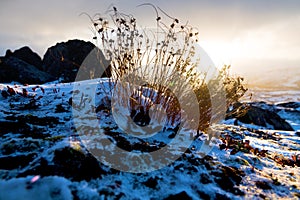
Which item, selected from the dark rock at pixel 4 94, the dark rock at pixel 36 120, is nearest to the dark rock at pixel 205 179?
the dark rock at pixel 36 120

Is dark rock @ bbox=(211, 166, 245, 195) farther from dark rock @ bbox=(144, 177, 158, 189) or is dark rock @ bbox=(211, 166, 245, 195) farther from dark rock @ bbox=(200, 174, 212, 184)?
dark rock @ bbox=(144, 177, 158, 189)

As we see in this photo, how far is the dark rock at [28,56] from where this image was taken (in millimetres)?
18031

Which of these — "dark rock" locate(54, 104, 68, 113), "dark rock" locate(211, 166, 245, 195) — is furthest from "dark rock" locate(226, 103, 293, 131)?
"dark rock" locate(54, 104, 68, 113)

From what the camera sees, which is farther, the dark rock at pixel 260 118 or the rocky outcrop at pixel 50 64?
the rocky outcrop at pixel 50 64

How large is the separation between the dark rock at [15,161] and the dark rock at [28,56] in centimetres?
1823

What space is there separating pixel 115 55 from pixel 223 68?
2.21m

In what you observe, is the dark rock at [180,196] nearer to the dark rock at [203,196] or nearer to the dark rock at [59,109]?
the dark rock at [203,196]

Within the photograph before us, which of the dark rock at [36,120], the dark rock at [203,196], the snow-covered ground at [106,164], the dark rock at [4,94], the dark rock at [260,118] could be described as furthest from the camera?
the dark rock at [260,118]

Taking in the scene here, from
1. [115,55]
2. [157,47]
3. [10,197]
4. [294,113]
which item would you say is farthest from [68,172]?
[294,113]

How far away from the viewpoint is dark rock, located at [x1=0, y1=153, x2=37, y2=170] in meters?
1.99

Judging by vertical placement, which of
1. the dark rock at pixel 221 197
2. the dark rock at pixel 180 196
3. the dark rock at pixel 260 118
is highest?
the dark rock at pixel 180 196

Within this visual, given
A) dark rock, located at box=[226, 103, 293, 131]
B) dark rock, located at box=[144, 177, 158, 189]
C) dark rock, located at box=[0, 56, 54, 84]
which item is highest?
dark rock, located at box=[0, 56, 54, 84]

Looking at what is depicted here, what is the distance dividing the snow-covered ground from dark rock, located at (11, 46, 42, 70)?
54.4 ft

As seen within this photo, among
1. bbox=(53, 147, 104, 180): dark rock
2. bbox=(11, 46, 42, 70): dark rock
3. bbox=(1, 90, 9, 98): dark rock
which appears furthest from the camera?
bbox=(11, 46, 42, 70): dark rock
